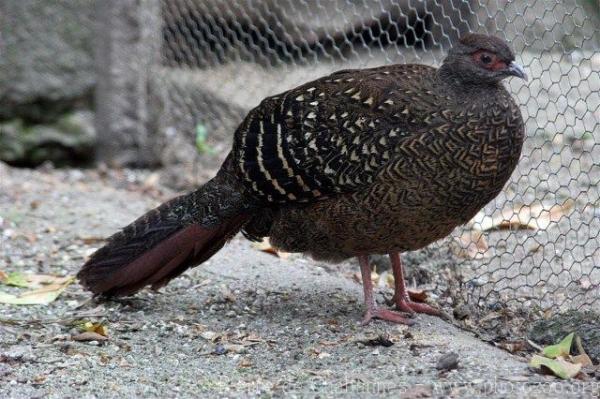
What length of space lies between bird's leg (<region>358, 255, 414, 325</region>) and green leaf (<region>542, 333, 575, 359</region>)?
0.74m

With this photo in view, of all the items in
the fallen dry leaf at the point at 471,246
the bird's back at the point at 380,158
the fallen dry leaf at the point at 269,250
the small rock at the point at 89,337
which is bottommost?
the small rock at the point at 89,337

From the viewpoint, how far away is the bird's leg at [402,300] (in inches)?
183

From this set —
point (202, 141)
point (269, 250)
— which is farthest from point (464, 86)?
point (202, 141)

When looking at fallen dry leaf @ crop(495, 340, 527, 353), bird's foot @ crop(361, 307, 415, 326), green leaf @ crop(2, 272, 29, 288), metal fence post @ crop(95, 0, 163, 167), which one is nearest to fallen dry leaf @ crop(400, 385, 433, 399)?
fallen dry leaf @ crop(495, 340, 527, 353)

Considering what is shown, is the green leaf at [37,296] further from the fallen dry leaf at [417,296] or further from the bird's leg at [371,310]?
the fallen dry leaf at [417,296]

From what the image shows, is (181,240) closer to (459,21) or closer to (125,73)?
(459,21)

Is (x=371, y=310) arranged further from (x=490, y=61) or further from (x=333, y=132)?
Answer: (x=490, y=61)

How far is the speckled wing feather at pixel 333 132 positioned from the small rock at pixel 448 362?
0.84 m

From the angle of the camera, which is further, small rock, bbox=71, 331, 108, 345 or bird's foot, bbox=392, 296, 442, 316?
bird's foot, bbox=392, 296, 442, 316

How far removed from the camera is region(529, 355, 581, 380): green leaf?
11.8 ft

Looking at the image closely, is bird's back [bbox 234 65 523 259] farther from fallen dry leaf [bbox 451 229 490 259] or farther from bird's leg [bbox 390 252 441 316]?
fallen dry leaf [bbox 451 229 490 259]

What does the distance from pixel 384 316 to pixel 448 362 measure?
0.76 meters

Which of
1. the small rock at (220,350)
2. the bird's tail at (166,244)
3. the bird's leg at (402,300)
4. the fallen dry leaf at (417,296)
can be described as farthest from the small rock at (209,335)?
the fallen dry leaf at (417,296)

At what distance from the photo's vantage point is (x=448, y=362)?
12.2ft
